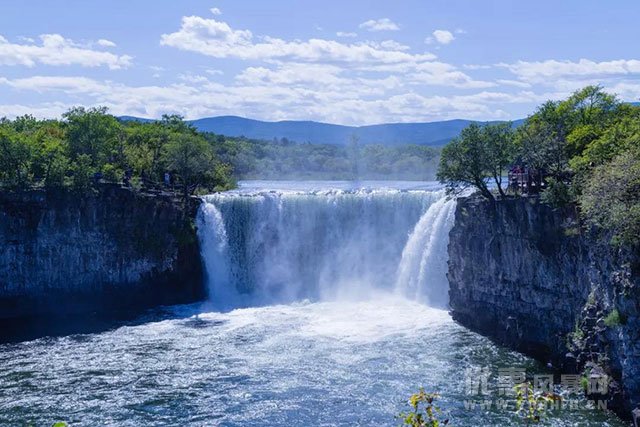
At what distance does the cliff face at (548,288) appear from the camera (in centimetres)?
2247

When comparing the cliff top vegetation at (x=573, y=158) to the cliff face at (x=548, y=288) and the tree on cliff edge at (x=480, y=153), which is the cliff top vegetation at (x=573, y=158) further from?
the cliff face at (x=548, y=288)

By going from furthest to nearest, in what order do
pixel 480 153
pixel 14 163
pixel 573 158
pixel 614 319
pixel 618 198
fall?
pixel 14 163 → pixel 480 153 → pixel 573 158 → pixel 618 198 → pixel 614 319

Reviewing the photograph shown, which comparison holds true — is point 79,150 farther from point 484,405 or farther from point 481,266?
point 484,405

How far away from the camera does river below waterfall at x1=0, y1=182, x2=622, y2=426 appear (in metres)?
24.7

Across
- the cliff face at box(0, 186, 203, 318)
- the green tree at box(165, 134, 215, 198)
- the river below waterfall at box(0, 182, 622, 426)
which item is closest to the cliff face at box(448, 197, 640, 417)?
the river below waterfall at box(0, 182, 622, 426)

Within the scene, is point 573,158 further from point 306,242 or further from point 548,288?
point 306,242

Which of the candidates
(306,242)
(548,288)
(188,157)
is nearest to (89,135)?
(188,157)

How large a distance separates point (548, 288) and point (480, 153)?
7.80m

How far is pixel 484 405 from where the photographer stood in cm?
2462

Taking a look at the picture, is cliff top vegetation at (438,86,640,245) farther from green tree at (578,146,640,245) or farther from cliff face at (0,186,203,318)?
cliff face at (0,186,203,318)

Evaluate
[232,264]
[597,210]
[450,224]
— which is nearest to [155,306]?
[232,264]

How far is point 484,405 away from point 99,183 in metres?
27.8

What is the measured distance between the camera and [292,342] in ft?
108

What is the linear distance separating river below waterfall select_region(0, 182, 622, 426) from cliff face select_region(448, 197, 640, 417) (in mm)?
1194
